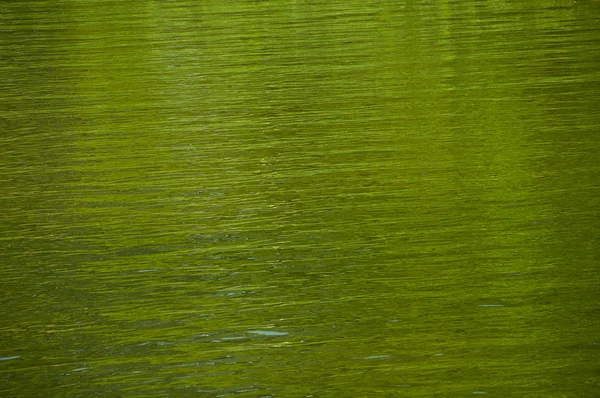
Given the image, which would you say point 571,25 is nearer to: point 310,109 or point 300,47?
point 300,47

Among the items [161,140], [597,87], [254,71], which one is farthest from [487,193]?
[254,71]

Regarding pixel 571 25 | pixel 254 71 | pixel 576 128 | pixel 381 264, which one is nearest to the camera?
pixel 381 264

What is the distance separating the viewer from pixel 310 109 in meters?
9.46

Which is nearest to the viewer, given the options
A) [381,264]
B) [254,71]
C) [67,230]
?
[381,264]

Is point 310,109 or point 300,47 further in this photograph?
point 300,47

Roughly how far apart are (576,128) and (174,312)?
13.3 ft

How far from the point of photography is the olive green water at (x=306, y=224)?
14.4ft

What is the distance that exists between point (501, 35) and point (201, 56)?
3.01 meters

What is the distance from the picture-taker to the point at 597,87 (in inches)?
390

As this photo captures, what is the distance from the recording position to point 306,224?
6191 millimetres

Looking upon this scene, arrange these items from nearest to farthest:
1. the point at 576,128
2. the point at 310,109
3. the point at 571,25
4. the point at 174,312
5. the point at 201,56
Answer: the point at 174,312
the point at 576,128
the point at 310,109
the point at 201,56
the point at 571,25

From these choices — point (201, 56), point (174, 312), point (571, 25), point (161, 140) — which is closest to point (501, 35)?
point (571, 25)

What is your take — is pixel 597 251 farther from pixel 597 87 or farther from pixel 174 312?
pixel 597 87

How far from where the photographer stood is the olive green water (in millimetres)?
4395
